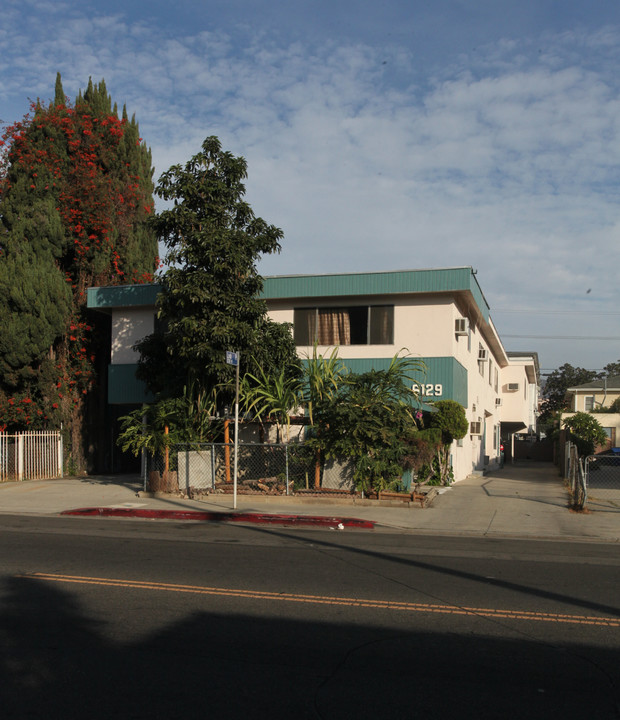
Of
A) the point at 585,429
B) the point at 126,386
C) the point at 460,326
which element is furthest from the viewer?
the point at 585,429

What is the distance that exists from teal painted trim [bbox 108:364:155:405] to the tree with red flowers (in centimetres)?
274

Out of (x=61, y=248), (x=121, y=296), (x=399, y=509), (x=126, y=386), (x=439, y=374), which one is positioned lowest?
(x=399, y=509)

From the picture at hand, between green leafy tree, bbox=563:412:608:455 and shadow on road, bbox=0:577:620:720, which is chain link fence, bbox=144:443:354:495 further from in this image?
green leafy tree, bbox=563:412:608:455

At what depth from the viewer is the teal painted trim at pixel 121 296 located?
73.2 ft

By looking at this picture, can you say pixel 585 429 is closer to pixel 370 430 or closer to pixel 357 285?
pixel 357 285

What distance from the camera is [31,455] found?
76.5ft

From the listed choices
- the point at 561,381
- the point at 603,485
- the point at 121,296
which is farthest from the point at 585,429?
the point at 561,381

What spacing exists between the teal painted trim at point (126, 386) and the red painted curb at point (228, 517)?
759cm

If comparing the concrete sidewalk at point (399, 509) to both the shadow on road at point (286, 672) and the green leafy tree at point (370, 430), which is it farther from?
the shadow on road at point (286, 672)

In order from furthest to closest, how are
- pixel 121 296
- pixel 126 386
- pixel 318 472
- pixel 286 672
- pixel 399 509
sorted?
pixel 126 386 → pixel 121 296 → pixel 318 472 → pixel 399 509 → pixel 286 672

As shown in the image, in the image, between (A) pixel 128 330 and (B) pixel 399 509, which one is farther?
(A) pixel 128 330

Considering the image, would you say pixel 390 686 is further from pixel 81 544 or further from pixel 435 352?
pixel 435 352

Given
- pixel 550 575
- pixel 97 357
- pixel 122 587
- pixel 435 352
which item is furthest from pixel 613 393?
pixel 122 587

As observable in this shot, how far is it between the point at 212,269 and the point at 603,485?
52.9 ft
